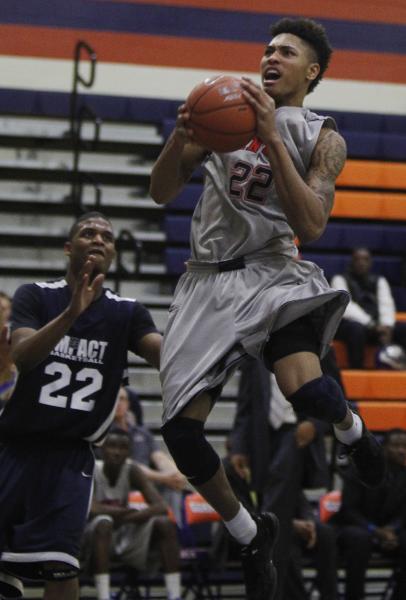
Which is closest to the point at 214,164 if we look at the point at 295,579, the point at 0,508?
the point at 0,508

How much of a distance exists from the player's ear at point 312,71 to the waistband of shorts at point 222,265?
688mm

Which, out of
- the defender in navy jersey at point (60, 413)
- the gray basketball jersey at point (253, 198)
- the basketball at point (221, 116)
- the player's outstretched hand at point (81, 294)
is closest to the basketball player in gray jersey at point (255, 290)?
the gray basketball jersey at point (253, 198)

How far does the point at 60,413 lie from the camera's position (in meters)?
4.36

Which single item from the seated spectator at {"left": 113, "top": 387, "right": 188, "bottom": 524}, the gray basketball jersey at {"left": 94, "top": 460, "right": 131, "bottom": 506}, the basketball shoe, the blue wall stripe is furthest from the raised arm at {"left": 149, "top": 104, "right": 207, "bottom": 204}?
the blue wall stripe

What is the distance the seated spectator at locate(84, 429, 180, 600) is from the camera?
638 centimetres

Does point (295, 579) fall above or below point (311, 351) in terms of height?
below

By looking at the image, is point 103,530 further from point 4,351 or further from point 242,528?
point 242,528

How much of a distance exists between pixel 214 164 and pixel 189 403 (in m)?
0.84

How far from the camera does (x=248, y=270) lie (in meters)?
3.87

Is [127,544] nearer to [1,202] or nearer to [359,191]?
[1,202]

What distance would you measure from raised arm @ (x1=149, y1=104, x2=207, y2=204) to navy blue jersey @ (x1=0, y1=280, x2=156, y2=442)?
2.26 feet

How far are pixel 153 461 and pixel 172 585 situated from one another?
928 millimetres

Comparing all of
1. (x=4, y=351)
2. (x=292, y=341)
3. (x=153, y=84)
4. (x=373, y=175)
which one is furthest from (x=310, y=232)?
(x=153, y=84)

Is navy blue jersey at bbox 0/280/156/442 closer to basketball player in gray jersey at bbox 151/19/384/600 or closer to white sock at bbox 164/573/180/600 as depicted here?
basketball player in gray jersey at bbox 151/19/384/600
